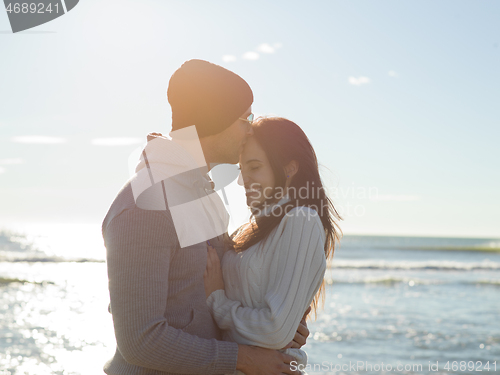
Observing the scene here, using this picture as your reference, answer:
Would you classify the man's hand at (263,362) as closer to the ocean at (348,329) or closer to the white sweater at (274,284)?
the white sweater at (274,284)

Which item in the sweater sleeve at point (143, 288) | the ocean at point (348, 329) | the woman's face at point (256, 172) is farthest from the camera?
the ocean at point (348, 329)

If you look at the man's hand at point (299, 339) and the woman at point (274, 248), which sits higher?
the woman at point (274, 248)

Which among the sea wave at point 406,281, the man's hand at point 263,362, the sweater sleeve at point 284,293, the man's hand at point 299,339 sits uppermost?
the sweater sleeve at point 284,293

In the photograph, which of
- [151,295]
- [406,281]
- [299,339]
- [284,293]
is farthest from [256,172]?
[406,281]

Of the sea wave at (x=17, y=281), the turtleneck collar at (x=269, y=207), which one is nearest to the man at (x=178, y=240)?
the turtleneck collar at (x=269, y=207)

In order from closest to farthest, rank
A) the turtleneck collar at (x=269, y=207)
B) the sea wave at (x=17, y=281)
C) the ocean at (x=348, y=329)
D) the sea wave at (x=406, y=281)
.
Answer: the turtleneck collar at (x=269, y=207)
the ocean at (x=348, y=329)
the sea wave at (x=17, y=281)
the sea wave at (x=406, y=281)

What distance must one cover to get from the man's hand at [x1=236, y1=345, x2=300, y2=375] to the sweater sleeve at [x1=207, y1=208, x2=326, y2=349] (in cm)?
A: 6

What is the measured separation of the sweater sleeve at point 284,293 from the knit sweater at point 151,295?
275mm

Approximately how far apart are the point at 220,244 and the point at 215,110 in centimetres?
75

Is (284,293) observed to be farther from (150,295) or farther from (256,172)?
(256,172)

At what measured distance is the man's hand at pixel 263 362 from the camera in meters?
1.95

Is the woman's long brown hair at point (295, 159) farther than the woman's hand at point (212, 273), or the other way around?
the woman's long brown hair at point (295, 159)

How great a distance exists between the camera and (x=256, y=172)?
291 cm

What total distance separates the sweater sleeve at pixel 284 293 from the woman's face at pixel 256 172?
0.53 m
